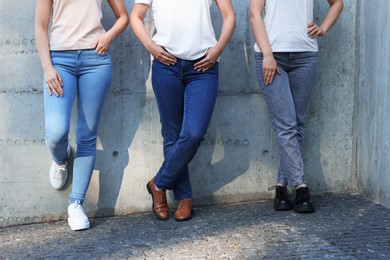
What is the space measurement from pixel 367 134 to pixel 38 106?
8.76ft

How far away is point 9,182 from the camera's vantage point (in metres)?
4.58

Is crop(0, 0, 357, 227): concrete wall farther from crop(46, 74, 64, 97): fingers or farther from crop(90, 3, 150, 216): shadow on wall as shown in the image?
crop(46, 74, 64, 97): fingers

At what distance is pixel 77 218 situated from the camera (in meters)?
4.27

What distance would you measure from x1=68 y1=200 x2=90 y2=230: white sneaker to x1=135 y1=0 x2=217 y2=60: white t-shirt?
1.33 metres

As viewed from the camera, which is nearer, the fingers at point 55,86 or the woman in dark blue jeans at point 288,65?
the fingers at point 55,86

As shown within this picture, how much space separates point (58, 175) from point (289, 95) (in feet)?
6.12

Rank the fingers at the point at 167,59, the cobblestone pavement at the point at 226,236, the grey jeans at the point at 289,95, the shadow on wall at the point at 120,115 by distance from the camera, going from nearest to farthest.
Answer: the cobblestone pavement at the point at 226,236 → the fingers at the point at 167,59 → the grey jeans at the point at 289,95 → the shadow on wall at the point at 120,115

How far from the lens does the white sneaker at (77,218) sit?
168 inches

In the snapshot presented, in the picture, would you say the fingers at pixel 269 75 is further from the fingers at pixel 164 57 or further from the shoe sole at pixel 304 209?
the shoe sole at pixel 304 209

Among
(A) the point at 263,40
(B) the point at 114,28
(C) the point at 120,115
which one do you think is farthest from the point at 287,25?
(C) the point at 120,115

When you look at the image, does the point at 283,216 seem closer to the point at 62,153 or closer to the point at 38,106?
the point at 62,153

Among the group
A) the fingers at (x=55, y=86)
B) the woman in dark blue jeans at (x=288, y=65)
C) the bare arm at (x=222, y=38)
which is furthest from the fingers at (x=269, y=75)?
the fingers at (x=55, y=86)

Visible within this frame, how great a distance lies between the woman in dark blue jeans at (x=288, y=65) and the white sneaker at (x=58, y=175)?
1642 millimetres

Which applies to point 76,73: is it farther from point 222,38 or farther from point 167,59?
point 222,38
